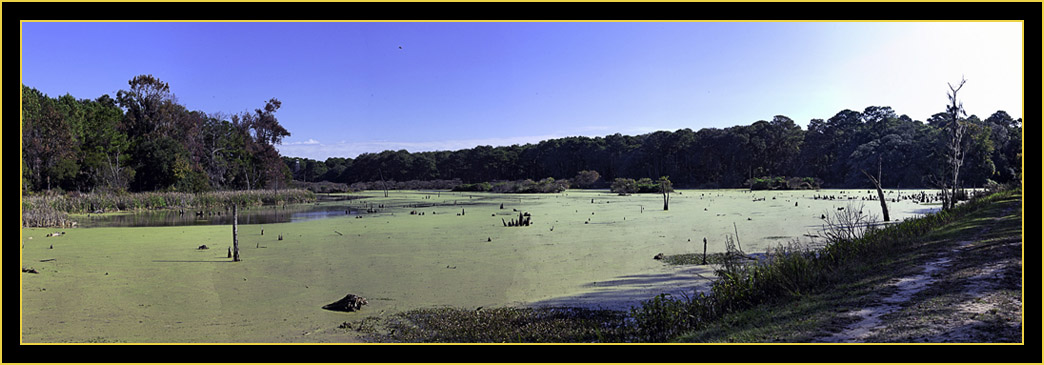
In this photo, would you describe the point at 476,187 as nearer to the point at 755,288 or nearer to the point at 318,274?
the point at 318,274

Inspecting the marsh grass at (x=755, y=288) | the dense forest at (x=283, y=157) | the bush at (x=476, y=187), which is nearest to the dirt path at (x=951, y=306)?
the marsh grass at (x=755, y=288)

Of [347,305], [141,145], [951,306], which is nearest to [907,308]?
[951,306]

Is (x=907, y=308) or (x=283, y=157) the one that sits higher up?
(x=283, y=157)

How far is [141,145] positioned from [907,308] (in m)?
33.5

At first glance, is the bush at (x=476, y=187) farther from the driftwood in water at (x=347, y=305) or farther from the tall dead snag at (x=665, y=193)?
the driftwood in water at (x=347, y=305)

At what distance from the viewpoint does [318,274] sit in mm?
7910

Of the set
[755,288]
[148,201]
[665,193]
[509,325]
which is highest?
[665,193]

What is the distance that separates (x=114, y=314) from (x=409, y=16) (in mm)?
4536

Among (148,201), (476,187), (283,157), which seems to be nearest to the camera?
(148,201)

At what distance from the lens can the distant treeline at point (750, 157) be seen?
101 ft

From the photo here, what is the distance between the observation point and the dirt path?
3473 mm

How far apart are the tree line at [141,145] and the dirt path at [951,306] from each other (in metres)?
29.1

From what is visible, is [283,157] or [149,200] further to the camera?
[283,157]

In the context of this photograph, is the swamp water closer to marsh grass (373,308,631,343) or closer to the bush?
marsh grass (373,308,631,343)
